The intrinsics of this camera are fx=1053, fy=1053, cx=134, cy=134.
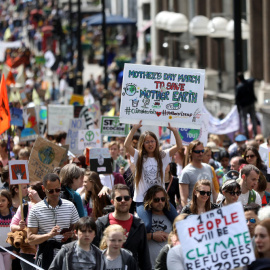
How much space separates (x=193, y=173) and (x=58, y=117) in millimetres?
7710

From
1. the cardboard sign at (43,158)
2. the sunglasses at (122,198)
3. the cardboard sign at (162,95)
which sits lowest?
the cardboard sign at (43,158)

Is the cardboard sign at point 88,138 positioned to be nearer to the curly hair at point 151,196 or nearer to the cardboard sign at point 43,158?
the cardboard sign at point 43,158

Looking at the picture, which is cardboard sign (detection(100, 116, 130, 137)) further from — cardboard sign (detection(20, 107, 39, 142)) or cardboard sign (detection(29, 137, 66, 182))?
cardboard sign (detection(29, 137, 66, 182))

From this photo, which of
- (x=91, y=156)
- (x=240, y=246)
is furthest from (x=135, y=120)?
(x=240, y=246)

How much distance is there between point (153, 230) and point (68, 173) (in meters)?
1.29

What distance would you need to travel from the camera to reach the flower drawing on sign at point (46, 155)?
12.9m

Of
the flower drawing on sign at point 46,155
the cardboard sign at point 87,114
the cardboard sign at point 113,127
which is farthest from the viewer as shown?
the cardboard sign at point 87,114

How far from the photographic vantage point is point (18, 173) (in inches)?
422

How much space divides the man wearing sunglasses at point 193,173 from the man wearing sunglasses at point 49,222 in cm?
193

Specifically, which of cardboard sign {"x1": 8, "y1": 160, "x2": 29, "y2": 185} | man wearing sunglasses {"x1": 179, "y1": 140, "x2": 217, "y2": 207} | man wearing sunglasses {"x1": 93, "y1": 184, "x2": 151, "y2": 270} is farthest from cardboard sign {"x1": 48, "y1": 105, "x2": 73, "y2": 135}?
man wearing sunglasses {"x1": 93, "y1": 184, "x2": 151, "y2": 270}

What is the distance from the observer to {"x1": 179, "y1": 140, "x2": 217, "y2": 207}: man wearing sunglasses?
36.2 feet

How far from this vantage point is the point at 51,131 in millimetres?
18141

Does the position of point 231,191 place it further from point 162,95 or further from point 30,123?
point 30,123

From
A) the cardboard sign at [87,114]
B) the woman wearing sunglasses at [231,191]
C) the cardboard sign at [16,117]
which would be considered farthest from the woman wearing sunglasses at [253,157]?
the cardboard sign at [87,114]
